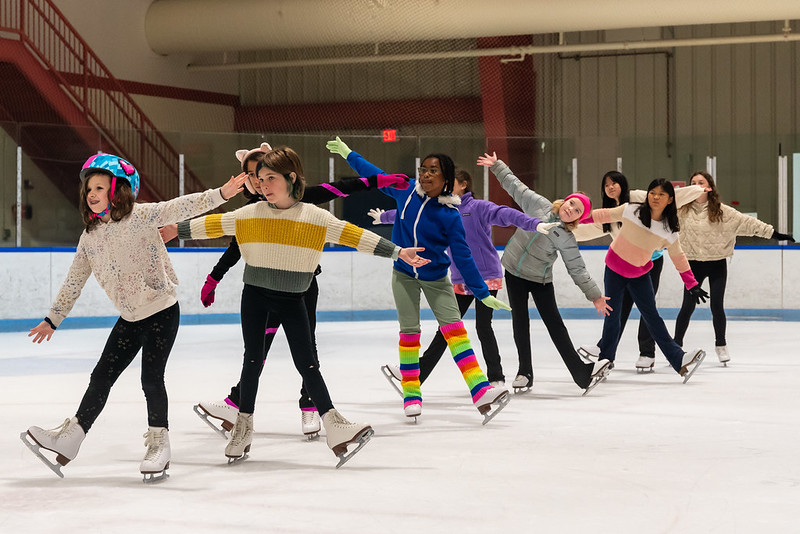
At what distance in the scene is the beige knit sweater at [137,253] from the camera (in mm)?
3205

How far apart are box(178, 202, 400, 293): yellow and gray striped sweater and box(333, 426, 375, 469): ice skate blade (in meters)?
0.54

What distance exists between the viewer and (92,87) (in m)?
13.3

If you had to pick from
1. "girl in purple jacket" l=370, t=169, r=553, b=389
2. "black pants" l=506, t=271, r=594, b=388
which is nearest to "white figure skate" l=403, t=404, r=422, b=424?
"girl in purple jacket" l=370, t=169, r=553, b=389

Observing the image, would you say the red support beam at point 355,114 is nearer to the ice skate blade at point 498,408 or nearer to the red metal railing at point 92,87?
the red metal railing at point 92,87

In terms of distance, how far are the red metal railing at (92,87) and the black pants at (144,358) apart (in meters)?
7.41

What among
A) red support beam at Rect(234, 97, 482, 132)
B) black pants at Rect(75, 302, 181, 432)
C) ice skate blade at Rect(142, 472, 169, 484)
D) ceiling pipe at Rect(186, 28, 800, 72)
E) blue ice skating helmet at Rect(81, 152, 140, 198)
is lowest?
ice skate blade at Rect(142, 472, 169, 484)

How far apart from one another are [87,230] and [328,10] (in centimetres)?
1047

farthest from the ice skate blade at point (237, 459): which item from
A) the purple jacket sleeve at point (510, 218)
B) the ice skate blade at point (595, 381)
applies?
the ice skate blade at point (595, 381)

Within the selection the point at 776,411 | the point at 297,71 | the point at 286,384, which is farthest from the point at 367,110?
the point at 776,411

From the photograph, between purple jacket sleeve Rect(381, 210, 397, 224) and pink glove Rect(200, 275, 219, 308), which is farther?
purple jacket sleeve Rect(381, 210, 397, 224)

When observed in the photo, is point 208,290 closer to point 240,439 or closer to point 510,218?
point 240,439

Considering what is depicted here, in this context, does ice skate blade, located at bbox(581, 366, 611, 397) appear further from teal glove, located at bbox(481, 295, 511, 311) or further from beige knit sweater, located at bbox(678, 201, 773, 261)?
beige knit sweater, located at bbox(678, 201, 773, 261)

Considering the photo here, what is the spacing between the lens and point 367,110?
1509cm

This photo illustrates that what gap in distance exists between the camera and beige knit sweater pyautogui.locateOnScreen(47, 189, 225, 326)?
321 centimetres
